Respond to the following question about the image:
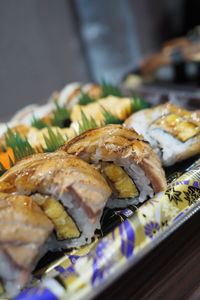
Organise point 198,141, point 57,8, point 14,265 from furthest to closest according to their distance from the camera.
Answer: point 57,8 < point 198,141 < point 14,265

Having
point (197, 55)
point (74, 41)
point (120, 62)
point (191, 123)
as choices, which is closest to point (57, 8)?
point (74, 41)

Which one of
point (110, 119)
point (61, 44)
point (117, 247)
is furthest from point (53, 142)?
point (61, 44)

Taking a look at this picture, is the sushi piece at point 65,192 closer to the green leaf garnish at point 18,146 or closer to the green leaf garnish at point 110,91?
the green leaf garnish at point 18,146

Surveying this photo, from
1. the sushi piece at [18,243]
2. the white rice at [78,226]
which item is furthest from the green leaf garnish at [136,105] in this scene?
the sushi piece at [18,243]

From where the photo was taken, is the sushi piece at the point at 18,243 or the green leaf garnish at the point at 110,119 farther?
the green leaf garnish at the point at 110,119

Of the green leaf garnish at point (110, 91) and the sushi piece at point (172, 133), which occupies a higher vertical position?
the green leaf garnish at point (110, 91)

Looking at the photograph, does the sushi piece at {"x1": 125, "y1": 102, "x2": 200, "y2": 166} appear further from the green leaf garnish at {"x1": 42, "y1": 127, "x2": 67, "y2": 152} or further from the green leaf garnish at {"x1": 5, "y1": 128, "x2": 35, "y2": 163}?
the green leaf garnish at {"x1": 5, "y1": 128, "x2": 35, "y2": 163}

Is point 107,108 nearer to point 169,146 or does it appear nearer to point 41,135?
point 41,135

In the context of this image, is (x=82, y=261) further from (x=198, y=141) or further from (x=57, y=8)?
(x=57, y=8)
